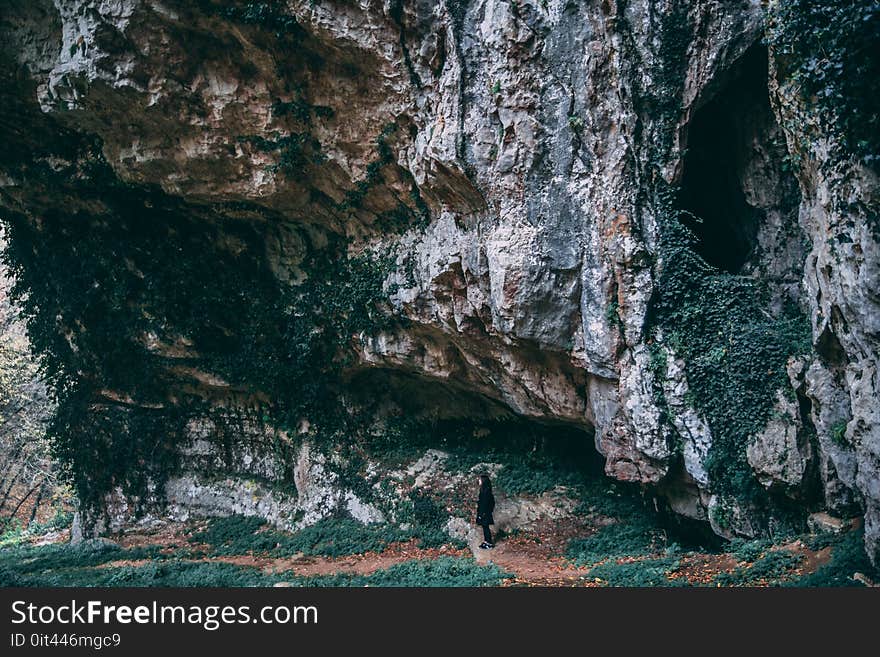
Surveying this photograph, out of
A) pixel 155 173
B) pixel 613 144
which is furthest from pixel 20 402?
pixel 613 144

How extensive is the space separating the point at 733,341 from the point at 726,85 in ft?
13.7

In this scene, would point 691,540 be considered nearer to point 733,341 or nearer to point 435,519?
point 733,341

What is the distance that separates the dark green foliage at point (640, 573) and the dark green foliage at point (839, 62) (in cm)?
531

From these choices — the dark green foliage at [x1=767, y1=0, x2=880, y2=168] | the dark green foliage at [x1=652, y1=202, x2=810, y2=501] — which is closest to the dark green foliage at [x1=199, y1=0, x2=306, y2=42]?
the dark green foliage at [x1=652, y1=202, x2=810, y2=501]

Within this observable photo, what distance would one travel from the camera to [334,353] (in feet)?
43.9

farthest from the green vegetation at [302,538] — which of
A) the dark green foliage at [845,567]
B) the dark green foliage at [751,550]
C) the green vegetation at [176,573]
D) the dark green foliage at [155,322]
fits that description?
the dark green foliage at [845,567]

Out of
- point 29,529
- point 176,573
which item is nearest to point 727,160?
point 176,573

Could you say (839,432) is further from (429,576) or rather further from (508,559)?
(429,576)

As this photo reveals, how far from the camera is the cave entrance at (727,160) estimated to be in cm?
937

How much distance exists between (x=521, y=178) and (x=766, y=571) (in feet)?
20.9

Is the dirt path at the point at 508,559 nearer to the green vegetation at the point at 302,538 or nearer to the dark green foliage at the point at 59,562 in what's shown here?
the green vegetation at the point at 302,538

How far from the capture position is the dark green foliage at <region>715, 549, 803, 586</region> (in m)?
6.64

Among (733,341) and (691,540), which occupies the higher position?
(733,341)

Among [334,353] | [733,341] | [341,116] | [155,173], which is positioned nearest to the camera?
[733,341]
